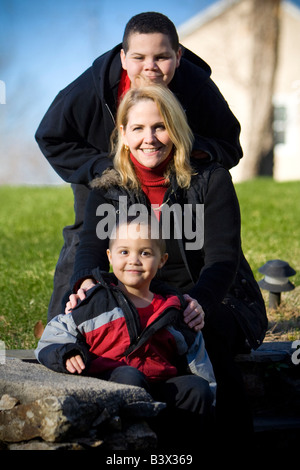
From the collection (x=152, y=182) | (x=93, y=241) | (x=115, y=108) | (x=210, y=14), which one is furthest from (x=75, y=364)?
(x=210, y=14)

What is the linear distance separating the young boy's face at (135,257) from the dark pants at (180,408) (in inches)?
15.6

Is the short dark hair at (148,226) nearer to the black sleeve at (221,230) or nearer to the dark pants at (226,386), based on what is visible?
the black sleeve at (221,230)

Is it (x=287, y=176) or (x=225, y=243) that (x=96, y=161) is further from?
(x=287, y=176)

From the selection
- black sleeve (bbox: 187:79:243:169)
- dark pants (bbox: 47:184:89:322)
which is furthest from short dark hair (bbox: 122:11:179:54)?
dark pants (bbox: 47:184:89:322)

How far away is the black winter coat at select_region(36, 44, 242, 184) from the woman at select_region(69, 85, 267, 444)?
0.30 meters

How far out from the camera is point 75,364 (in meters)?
2.79

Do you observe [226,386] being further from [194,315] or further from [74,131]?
[74,131]

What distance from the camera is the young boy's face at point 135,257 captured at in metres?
2.95

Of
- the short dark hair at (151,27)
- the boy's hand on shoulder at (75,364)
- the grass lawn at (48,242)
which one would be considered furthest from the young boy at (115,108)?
the boy's hand on shoulder at (75,364)

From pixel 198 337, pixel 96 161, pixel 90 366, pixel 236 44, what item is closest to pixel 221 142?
pixel 96 161

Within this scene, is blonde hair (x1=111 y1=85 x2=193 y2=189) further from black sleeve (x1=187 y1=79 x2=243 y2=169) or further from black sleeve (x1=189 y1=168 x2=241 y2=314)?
black sleeve (x1=187 y1=79 x2=243 y2=169)

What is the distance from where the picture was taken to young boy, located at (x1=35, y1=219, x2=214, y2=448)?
2777 mm

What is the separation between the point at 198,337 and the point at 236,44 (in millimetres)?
20507

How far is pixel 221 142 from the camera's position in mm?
3893
